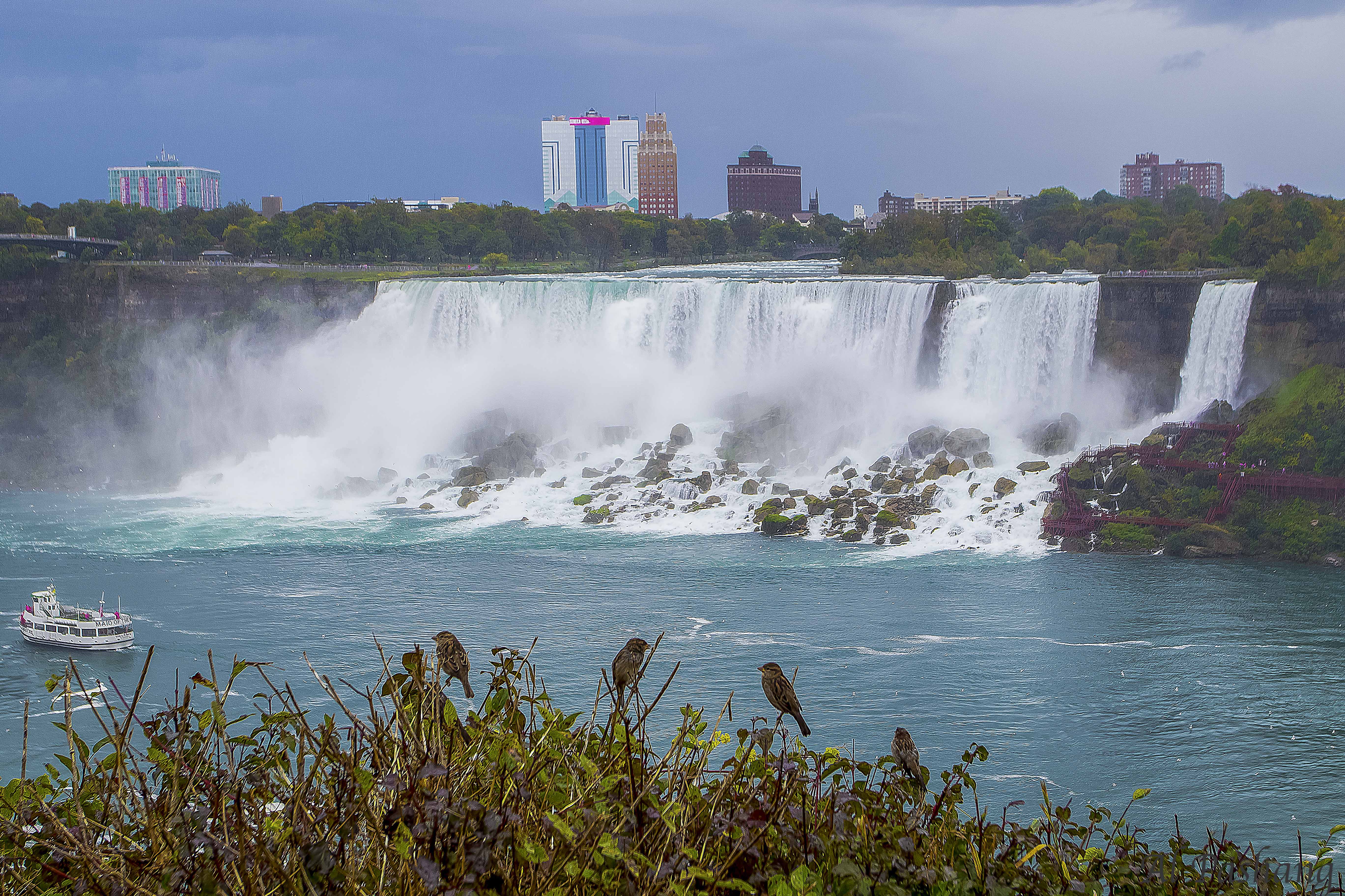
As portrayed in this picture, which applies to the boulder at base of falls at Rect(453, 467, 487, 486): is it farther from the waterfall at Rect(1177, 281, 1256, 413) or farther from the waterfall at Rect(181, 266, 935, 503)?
the waterfall at Rect(1177, 281, 1256, 413)

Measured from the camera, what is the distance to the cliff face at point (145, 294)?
38.4m

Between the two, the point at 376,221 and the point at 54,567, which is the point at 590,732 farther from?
the point at 376,221

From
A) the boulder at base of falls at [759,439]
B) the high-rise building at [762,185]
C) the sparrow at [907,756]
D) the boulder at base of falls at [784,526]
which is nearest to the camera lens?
the sparrow at [907,756]

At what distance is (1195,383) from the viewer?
26656mm

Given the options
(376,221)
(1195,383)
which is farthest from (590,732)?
(376,221)

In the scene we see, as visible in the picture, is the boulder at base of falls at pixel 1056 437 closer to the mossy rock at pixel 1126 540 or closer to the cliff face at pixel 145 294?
the mossy rock at pixel 1126 540

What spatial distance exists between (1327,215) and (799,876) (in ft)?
111

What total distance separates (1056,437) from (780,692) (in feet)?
81.2

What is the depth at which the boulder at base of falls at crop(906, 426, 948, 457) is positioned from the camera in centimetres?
2648

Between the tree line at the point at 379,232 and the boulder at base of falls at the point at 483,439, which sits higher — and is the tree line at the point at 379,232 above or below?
above

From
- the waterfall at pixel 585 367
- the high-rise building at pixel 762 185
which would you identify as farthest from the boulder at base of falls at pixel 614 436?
the high-rise building at pixel 762 185

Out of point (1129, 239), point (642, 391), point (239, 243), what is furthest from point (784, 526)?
point (239, 243)

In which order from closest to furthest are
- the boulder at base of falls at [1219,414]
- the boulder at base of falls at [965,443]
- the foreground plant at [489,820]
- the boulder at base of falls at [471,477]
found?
1. the foreground plant at [489,820]
2. the boulder at base of falls at [1219,414]
3. the boulder at base of falls at [965,443]
4. the boulder at base of falls at [471,477]

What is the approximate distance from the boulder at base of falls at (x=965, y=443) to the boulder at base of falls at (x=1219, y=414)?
4141mm
